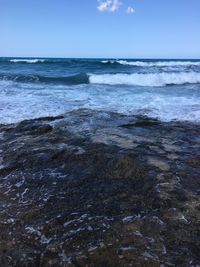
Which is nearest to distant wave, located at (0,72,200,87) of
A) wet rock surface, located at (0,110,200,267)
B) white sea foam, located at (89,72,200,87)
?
white sea foam, located at (89,72,200,87)

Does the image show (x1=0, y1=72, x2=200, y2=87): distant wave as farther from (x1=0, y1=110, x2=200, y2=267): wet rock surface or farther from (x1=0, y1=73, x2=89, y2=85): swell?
(x1=0, y1=110, x2=200, y2=267): wet rock surface

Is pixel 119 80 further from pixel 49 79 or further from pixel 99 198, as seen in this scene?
pixel 99 198

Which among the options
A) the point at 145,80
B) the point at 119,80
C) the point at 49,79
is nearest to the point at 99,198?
the point at 119,80

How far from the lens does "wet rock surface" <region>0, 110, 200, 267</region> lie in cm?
244

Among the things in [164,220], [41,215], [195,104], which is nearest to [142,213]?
[164,220]

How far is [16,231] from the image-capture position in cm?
274

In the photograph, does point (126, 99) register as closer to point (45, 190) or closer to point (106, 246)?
point (45, 190)

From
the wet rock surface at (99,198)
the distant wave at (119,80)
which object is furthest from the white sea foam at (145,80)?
the wet rock surface at (99,198)

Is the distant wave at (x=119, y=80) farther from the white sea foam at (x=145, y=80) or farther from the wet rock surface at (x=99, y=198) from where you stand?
the wet rock surface at (x=99, y=198)

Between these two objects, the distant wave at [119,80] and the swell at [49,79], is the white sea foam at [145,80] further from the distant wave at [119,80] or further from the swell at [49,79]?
the swell at [49,79]

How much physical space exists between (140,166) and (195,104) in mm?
5923

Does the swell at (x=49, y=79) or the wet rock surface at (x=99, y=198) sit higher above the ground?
the swell at (x=49, y=79)

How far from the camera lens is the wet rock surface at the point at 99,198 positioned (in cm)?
244

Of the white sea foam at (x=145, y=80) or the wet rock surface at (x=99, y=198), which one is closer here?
the wet rock surface at (x=99, y=198)
